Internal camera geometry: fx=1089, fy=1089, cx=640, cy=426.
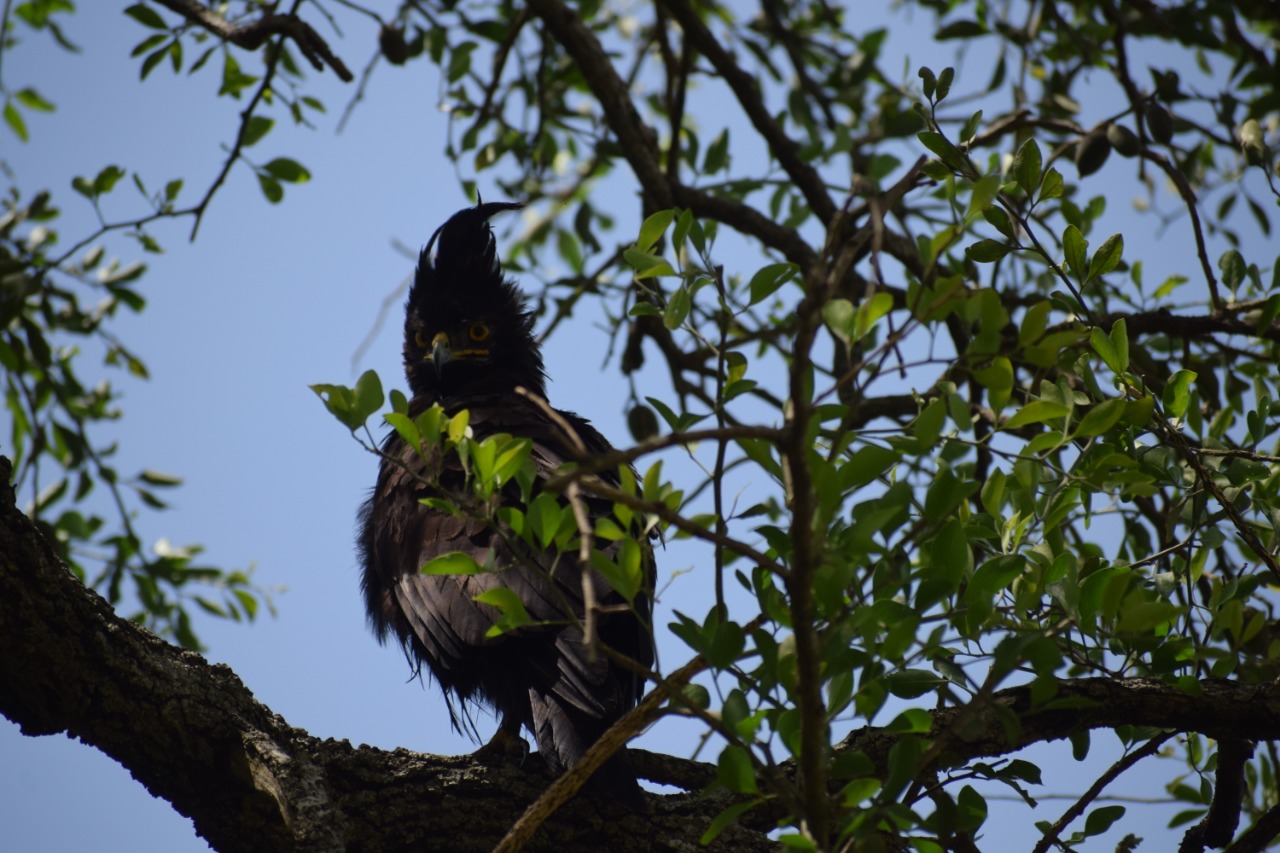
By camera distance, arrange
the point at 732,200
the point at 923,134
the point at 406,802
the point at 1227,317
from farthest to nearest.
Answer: the point at 732,200
the point at 1227,317
the point at 406,802
the point at 923,134

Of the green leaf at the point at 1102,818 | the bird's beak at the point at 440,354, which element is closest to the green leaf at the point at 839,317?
the green leaf at the point at 1102,818

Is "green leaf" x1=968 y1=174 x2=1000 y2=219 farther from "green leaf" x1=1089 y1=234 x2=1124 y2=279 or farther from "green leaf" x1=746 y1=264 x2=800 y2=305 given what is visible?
"green leaf" x1=1089 y1=234 x2=1124 y2=279

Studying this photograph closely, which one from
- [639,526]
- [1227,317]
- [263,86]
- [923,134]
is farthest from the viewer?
[263,86]

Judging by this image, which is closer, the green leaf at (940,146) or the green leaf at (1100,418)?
the green leaf at (1100,418)

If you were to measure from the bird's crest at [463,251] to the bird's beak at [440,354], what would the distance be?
0.47 metres

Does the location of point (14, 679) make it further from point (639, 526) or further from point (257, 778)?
point (639, 526)

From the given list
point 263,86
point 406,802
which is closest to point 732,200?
point 263,86

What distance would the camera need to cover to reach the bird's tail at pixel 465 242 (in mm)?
6148

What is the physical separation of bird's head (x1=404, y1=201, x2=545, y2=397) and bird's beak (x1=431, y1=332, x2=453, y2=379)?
2 centimetres

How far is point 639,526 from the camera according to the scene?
2.23 m

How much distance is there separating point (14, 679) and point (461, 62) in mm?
4333

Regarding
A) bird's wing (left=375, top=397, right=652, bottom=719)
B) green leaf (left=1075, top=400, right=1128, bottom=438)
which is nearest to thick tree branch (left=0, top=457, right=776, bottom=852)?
bird's wing (left=375, top=397, right=652, bottom=719)

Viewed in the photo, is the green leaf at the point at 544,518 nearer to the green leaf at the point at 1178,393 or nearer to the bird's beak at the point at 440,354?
the green leaf at the point at 1178,393

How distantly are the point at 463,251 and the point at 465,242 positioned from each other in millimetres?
54
